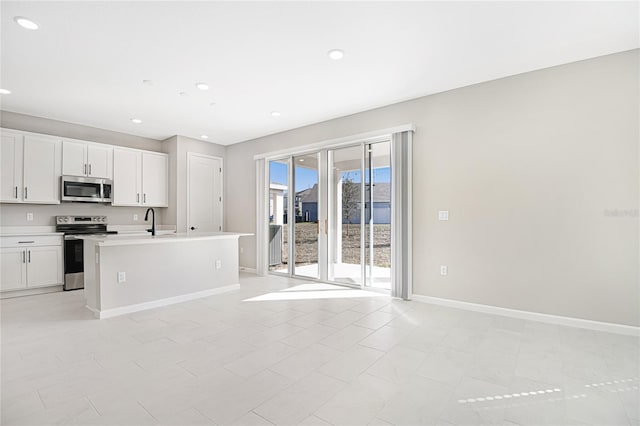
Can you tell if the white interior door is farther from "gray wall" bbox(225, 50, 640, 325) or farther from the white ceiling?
"gray wall" bbox(225, 50, 640, 325)

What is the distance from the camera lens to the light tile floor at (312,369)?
1871 millimetres

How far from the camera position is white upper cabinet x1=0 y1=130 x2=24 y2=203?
458 cm

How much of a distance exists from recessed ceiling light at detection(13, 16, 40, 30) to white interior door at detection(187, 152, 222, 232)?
3.85 metres

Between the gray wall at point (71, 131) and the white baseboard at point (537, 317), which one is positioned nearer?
the white baseboard at point (537, 317)

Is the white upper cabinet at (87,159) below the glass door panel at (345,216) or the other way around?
the other way around

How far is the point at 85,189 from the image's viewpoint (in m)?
5.38

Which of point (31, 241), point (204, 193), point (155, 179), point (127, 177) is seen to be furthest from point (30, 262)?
point (204, 193)

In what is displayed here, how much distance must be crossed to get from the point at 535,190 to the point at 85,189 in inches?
266

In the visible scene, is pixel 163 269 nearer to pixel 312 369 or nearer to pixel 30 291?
pixel 30 291

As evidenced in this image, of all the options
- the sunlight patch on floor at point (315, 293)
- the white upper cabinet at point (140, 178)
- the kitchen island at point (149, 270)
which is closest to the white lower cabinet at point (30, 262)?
the white upper cabinet at point (140, 178)

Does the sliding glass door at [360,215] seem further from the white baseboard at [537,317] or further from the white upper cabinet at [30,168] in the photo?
the white upper cabinet at [30,168]

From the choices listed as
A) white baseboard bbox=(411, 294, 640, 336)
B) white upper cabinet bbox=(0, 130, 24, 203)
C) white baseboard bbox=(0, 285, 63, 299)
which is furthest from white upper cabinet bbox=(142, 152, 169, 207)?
white baseboard bbox=(411, 294, 640, 336)

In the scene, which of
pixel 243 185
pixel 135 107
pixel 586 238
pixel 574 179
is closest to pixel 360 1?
pixel 574 179

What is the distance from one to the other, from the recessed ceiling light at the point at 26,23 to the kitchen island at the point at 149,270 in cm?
214
